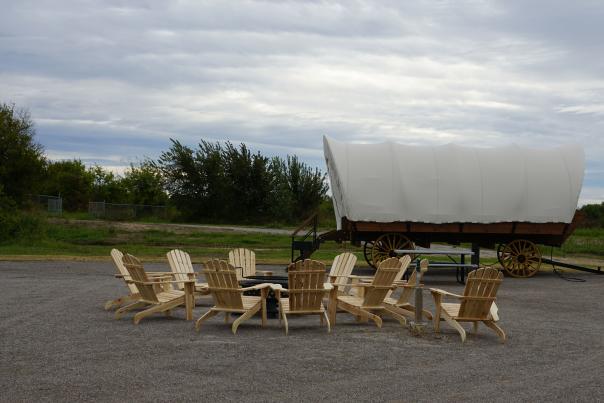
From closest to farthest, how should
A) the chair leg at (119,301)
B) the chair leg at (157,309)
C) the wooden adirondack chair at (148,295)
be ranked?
1. the chair leg at (157,309)
2. the wooden adirondack chair at (148,295)
3. the chair leg at (119,301)

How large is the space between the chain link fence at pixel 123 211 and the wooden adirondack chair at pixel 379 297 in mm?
36966

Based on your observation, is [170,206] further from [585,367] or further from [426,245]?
[585,367]

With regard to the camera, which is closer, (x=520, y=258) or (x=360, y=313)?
(x=360, y=313)

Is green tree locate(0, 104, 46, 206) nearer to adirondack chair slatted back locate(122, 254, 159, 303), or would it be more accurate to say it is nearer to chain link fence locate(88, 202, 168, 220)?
chain link fence locate(88, 202, 168, 220)

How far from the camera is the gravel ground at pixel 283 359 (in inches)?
274

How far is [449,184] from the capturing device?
2125cm

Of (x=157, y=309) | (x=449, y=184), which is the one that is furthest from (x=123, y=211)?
(x=157, y=309)

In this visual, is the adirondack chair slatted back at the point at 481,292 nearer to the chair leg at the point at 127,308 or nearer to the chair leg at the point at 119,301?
the chair leg at the point at 127,308

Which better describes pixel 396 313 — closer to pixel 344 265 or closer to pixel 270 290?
pixel 270 290

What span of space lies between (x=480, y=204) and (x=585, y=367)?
13.0 metres

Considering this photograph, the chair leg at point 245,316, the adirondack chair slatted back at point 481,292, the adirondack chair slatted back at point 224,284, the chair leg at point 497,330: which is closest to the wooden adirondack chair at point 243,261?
the adirondack chair slatted back at point 224,284

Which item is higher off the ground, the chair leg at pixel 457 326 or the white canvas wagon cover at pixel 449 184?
the white canvas wagon cover at pixel 449 184

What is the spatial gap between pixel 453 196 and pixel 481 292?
10.8 metres

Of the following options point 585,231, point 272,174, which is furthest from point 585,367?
point 272,174
